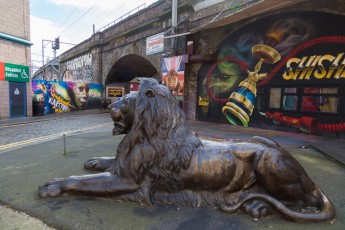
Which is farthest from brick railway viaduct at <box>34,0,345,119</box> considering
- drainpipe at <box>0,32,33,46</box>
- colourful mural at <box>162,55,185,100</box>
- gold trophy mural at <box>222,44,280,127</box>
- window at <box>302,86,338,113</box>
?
drainpipe at <box>0,32,33,46</box>

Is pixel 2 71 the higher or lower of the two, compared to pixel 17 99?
higher

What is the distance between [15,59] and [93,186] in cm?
1315

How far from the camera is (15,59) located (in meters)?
12.2

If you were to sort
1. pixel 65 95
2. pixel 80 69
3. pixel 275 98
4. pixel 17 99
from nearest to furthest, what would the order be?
1. pixel 275 98
2. pixel 17 99
3. pixel 65 95
4. pixel 80 69

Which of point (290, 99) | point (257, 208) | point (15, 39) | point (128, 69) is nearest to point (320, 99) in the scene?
point (290, 99)

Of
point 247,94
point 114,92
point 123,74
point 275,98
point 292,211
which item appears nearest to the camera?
point 292,211

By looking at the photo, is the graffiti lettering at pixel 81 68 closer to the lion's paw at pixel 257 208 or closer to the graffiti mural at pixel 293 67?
the graffiti mural at pixel 293 67

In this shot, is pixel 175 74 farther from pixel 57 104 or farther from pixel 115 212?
pixel 115 212

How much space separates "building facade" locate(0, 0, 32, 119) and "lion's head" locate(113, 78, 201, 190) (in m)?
12.7

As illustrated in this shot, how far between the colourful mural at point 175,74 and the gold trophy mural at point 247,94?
100.0 inches

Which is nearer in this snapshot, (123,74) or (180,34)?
(180,34)

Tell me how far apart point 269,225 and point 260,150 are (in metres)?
0.64

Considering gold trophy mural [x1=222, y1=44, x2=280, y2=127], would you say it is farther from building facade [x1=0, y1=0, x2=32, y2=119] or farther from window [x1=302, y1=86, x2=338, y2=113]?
building facade [x1=0, y1=0, x2=32, y2=119]

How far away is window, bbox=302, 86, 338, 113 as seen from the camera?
7.21m
